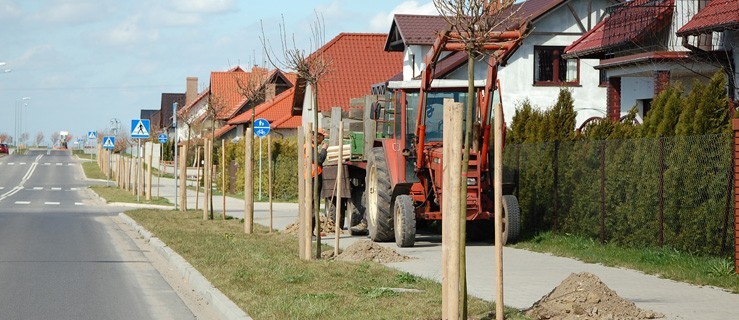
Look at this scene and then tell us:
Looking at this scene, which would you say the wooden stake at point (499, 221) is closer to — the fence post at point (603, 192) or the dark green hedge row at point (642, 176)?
the dark green hedge row at point (642, 176)

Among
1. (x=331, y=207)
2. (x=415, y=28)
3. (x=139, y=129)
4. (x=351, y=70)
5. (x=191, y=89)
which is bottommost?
(x=331, y=207)

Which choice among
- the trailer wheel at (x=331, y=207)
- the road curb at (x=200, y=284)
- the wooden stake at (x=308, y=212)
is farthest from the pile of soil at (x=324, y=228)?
the wooden stake at (x=308, y=212)

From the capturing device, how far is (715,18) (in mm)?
22000

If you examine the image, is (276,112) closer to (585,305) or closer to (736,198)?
(736,198)

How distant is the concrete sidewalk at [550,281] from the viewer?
10992 mm

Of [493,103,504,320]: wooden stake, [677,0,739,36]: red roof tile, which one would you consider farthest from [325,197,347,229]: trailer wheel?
[493,103,504,320]: wooden stake

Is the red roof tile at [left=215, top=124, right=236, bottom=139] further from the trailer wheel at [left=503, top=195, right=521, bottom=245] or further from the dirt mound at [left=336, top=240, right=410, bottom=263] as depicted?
the dirt mound at [left=336, top=240, right=410, bottom=263]

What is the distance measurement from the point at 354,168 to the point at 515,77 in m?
18.6

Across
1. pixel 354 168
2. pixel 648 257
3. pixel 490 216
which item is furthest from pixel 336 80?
pixel 648 257

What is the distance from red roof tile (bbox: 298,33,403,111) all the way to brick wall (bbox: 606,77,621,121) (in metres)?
28.4

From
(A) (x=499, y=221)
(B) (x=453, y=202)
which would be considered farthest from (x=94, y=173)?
(B) (x=453, y=202)

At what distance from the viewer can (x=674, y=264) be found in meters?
14.4

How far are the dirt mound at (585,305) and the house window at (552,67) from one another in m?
30.3

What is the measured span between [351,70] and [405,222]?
42.0m
